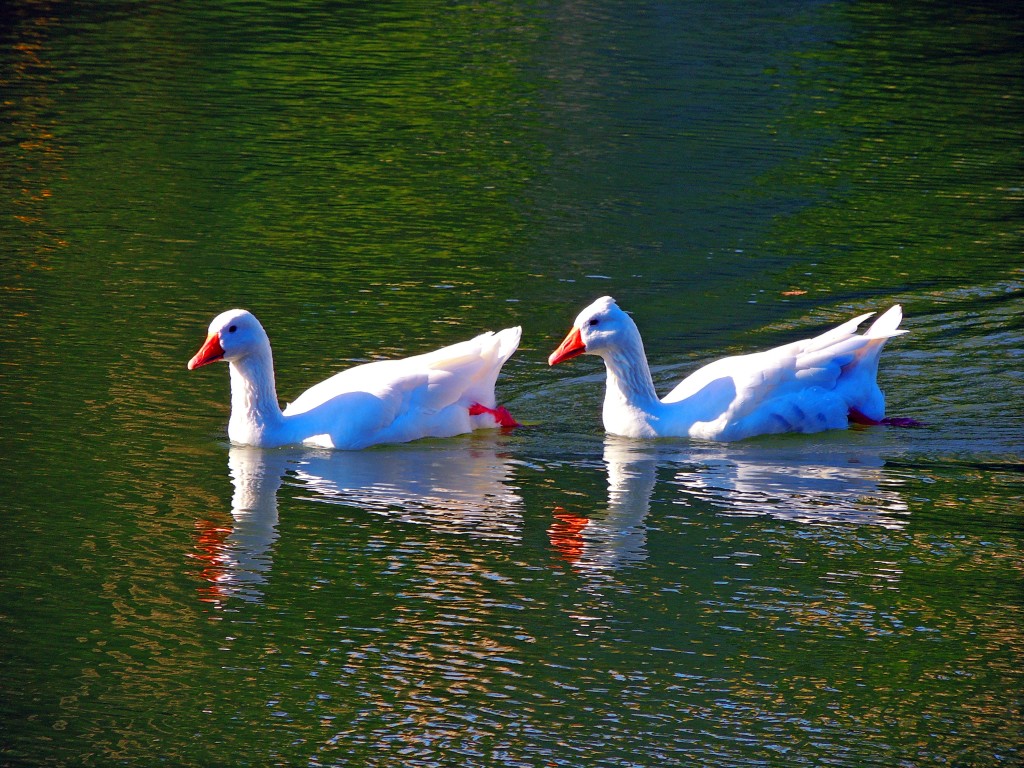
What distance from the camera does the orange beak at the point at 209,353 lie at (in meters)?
11.8

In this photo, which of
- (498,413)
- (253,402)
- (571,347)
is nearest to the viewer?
(253,402)

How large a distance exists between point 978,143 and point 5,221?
1323cm

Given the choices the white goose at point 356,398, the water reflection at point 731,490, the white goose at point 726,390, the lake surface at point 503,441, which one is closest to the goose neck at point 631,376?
the white goose at point 726,390

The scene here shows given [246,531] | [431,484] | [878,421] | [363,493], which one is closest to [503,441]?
[431,484]

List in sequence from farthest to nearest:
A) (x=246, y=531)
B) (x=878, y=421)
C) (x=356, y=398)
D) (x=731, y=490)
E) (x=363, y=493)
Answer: (x=878, y=421) → (x=356, y=398) → (x=731, y=490) → (x=363, y=493) → (x=246, y=531)

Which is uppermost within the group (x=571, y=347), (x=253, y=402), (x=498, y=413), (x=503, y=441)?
(x=571, y=347)

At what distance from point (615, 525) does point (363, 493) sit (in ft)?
5.70

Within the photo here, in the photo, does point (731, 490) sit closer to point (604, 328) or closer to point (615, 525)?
point (615, 525)

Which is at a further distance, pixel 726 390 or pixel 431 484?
pixel 726 390

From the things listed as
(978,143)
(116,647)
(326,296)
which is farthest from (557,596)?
(978,143)

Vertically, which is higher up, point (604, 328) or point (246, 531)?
point (604, 328)

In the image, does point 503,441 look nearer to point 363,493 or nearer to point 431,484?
point 431,484

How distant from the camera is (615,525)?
413 inches

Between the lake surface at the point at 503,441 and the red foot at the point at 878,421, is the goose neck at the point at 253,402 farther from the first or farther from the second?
the red foot at the point at 878,421
